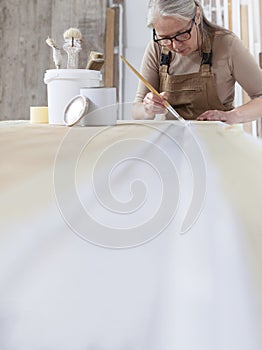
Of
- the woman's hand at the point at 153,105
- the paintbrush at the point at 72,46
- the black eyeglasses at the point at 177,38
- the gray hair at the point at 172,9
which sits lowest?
the woman's hand at the point at 153,105

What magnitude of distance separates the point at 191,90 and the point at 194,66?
103 mm

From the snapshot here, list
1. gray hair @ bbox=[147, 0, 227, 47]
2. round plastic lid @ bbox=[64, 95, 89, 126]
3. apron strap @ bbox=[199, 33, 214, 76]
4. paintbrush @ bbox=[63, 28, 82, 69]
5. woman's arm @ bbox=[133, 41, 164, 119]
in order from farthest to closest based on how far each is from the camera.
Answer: apron strap @ bbox=[199, 33, 214, 76] < woman's arm @ bbox=[133, 41, 164, 119] < gray hair @ bbox=[147, 0, 227, 47] < paintbrush @ bbox=[63, 28, 82, 69] < round plastic lid @ bbox=[64, 95, 89, 126]

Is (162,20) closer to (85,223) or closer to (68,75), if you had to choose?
(68,75)

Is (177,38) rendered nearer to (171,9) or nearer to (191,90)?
(171,9)

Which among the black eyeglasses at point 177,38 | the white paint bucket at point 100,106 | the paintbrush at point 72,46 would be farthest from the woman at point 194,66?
the white paint bucket at point 100,106

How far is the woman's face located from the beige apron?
11 cm

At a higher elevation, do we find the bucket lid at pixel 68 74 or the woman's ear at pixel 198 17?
the woman's ear at pixel 198 17

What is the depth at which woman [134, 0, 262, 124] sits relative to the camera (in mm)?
1620

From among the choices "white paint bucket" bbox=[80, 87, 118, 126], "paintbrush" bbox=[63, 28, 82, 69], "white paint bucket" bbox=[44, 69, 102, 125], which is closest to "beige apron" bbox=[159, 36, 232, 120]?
"paintbrush" bbox=[63, 28, 82, 69]

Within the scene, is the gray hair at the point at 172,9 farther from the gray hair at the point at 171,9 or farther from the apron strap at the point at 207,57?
the apron strap at the point at 207,57

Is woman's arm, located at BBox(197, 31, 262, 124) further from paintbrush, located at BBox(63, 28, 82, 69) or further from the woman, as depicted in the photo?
paintbrush, located at BBox(63, 28, 82, 69)

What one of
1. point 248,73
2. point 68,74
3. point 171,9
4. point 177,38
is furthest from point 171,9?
point 68,74

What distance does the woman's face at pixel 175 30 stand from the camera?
1614 millimetres

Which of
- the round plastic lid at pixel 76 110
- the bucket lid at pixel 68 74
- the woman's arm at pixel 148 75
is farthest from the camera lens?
the woman's arm at pixel 148 75
